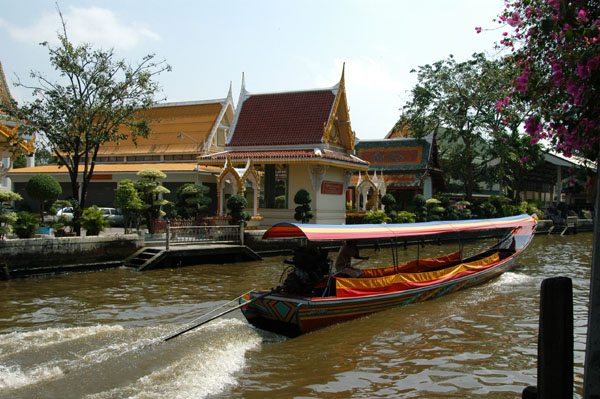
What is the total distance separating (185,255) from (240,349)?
32.7 feet

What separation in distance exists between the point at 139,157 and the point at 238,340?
26.0 m

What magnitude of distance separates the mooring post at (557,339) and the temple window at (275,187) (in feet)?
73.1

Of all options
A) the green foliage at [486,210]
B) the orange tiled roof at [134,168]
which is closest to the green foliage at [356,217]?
the orange tiled roof at [134,168]

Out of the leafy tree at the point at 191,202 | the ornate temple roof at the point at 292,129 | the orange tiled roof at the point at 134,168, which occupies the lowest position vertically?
the leafy tree at the point at 191,202

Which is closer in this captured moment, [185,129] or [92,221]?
[92,221]

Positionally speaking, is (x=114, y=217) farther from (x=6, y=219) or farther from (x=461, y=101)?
(x=461, y=101)

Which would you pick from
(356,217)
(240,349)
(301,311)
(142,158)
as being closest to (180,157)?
(142,158)

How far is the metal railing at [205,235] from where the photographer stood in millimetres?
19016

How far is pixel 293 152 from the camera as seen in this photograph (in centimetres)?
2562

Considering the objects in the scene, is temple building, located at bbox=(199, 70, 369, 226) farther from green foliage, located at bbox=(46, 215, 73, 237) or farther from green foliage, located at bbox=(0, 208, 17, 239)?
green foliage, located at bbox=(0, 208, 17, 239)

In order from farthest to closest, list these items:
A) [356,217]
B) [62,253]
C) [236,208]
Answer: [356,217], [236,208], [62,253]

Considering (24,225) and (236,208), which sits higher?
(236,208)

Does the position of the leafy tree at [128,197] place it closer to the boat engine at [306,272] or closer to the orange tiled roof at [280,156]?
the orange tiled roof at [280,156]

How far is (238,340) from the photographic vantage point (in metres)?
9.07
